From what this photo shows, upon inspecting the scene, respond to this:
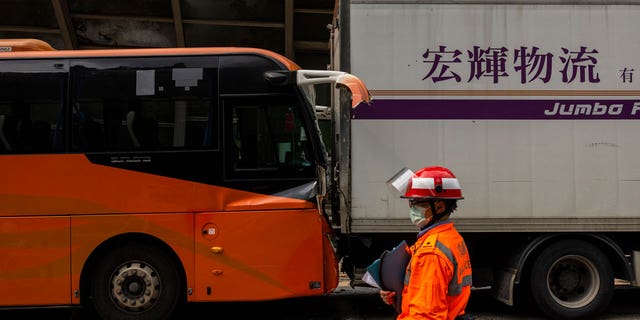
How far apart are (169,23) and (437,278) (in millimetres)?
12441

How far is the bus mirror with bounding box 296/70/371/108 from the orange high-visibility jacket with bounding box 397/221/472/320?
313 centimetres

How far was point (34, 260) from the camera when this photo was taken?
586 centimetres

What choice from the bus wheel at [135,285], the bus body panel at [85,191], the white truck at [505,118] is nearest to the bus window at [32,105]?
the bus body panel at [85,191]

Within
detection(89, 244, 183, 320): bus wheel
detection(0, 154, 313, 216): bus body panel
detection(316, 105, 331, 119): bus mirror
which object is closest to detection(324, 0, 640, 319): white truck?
detection(0, 154, 313, 216): bus body panel

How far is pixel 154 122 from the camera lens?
236 inches

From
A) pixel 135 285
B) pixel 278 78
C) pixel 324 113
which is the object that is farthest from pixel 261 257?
pixel 324 113

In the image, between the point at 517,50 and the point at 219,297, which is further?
the point at 517,50

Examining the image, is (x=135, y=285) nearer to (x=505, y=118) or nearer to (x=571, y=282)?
(x=505, y=118)

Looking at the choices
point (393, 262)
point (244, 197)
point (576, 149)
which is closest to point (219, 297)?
point (244, 197)

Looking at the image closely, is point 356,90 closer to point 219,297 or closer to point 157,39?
point 219,297

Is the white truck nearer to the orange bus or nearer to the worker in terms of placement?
the orange bus

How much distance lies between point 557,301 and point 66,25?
11.8 metres

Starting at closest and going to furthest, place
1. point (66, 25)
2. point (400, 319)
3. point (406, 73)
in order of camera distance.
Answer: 1. point (400, 319)
2. point (406, 73)
3. point (66, 25)

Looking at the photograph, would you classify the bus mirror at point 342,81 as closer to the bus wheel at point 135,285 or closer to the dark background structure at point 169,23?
the bus wheel at point 135,285
